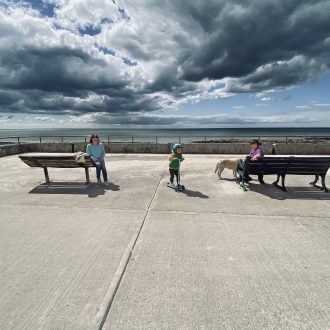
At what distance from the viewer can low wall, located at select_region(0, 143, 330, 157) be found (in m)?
12.3

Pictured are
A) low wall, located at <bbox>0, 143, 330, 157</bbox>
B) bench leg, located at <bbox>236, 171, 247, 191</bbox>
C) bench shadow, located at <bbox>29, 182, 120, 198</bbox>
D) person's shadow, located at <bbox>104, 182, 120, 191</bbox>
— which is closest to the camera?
bench shadow, located at <bbox>29, 182, 120, 198</bbox>

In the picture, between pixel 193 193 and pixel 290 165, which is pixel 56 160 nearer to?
pixel 193 193

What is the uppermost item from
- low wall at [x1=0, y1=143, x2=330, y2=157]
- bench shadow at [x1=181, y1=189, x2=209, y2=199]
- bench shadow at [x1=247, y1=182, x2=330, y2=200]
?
low wall at [x1=0, y1=143, x2=330, y2=157]

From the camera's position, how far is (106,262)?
2.81 m

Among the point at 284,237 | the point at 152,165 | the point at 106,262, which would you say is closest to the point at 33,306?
the point at 106,262

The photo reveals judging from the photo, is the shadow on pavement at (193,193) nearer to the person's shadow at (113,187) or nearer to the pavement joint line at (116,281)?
the person's shadow at (113,187)

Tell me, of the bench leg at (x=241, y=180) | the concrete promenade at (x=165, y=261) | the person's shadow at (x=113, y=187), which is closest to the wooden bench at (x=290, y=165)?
the bench leg at (x=241, y=180)

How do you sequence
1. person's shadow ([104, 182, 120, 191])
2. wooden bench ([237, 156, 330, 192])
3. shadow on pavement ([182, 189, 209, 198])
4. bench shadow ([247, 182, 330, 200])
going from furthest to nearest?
person's shadow ([104, 182, 120, 191]) < wooden bench ([237, 156, 330, 192]) < shadow on pavement ([182, 189, 209, 198]) < bench shadow ([247, 182, 330, 200])

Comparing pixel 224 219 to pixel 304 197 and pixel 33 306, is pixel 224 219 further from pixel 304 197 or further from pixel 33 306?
pixel 33 306

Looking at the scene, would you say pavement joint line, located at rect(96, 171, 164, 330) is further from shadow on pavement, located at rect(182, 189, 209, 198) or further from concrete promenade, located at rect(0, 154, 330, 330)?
shadow on pavement, located at rect(182, 189, 209, 198)

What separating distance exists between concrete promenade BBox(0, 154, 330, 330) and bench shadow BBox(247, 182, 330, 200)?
0.07 m

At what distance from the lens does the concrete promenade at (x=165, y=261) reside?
2.04m

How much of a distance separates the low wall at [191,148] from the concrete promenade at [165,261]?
24.6 feet

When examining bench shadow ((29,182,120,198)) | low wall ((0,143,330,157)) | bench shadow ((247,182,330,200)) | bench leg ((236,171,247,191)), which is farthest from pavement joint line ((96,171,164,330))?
low wall ((0,143,330,157))
